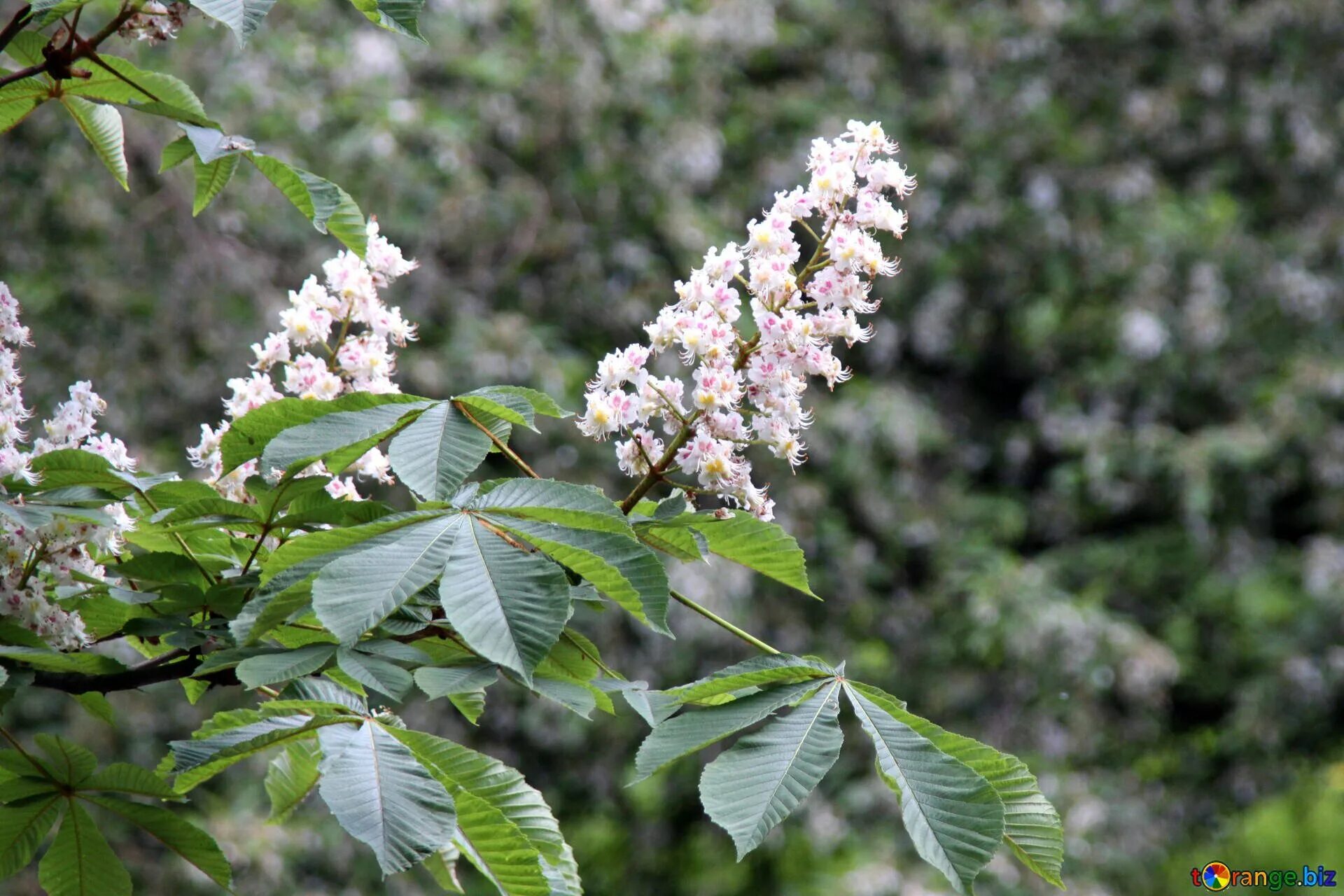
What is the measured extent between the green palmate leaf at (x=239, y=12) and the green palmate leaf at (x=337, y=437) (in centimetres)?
30

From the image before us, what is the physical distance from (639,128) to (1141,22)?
258 cm

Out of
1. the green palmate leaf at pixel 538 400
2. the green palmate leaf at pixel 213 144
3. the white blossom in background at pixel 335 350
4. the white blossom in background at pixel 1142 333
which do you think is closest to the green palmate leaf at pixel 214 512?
the white blossom in background at pixel 335 350

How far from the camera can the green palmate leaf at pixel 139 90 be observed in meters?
1.36

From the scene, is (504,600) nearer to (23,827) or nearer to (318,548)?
(318,548)

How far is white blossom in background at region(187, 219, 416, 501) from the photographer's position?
4.33ft

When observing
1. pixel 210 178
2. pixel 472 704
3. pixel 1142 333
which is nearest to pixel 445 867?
pixel 472 704

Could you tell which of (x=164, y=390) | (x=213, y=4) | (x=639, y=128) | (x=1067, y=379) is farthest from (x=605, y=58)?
(x=213, y=4)

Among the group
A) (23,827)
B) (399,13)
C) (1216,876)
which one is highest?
(1216,876)

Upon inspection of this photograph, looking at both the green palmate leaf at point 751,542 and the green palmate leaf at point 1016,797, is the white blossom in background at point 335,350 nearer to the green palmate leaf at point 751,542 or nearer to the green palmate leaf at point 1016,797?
the green palmate leaf at point 751,542

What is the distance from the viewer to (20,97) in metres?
1.42

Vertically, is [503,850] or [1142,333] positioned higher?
[1142,333]

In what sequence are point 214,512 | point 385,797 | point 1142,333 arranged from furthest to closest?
point 1142,333
point 214,512
point 385,797

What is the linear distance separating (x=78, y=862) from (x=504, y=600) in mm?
592

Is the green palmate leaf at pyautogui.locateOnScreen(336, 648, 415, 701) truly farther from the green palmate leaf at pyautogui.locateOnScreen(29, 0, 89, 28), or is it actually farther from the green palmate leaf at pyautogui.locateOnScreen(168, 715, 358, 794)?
the green palmate leaf at pyautogui.locateOnScreen(29, 0, 89, 28)
